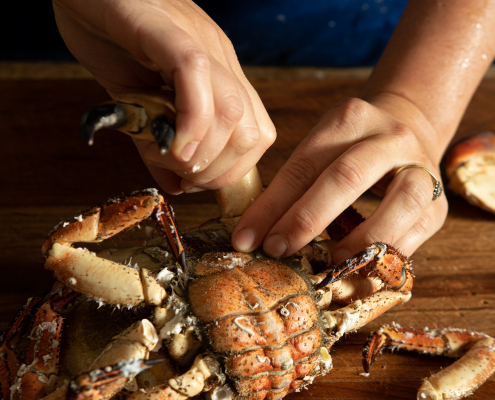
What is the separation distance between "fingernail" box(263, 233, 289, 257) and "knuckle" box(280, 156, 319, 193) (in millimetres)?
118

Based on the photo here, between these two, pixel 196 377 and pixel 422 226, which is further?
pixel 422 226

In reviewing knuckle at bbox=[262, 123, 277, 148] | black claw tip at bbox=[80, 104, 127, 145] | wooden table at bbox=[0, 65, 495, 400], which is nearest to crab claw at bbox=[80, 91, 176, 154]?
black claw tip at bbox=[80, 104, 127, 145]

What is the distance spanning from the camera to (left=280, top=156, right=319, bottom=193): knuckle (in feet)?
2.56

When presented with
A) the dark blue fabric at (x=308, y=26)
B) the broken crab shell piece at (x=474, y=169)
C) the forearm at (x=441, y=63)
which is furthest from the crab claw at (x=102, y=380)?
the dark blue fabric at (x=308, y=26)

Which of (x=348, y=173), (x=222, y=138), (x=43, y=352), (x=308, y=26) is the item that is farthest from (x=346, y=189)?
(x=308, y=26)

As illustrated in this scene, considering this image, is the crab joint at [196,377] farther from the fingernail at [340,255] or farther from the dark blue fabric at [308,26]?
the dark blue fabric at [308,26]

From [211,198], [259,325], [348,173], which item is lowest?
[211,198]

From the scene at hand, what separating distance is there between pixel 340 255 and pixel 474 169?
0.60 metres

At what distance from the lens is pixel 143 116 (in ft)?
1.73

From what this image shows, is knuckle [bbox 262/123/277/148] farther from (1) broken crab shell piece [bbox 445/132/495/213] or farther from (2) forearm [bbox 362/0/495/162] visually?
(1) broken crab shell piece [bbox 445/132/495/213]

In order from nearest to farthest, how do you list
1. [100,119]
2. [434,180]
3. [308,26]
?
[100,119], [434,180], [308,26]

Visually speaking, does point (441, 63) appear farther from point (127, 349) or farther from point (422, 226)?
point (127, 349)

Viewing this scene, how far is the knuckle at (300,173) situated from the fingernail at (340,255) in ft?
0.40

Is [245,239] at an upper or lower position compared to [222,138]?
lower
